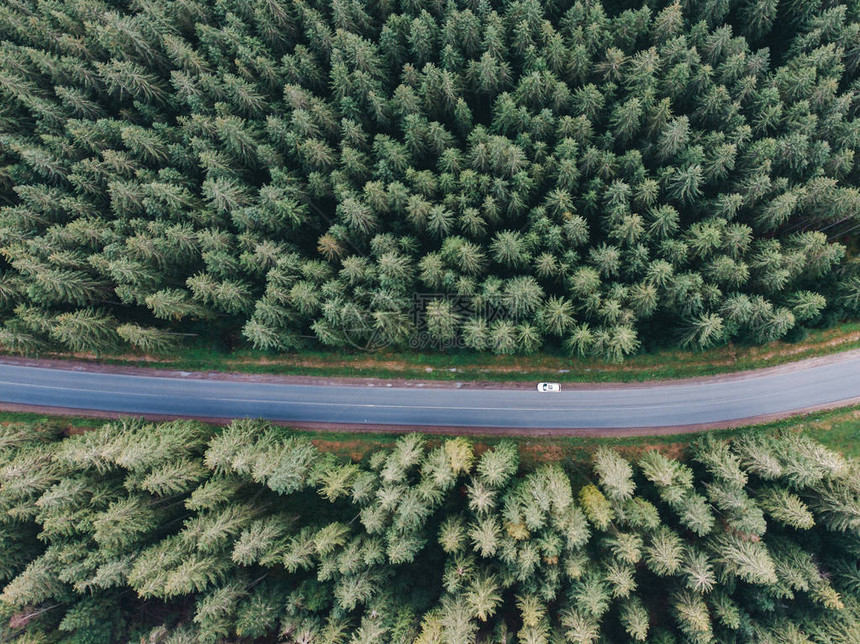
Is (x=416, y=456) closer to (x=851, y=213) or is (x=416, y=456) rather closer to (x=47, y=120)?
(x=851, y=213)

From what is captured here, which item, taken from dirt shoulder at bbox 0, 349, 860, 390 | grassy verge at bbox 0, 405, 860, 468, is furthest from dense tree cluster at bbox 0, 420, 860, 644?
dirt shoulder at bbox 0, 349, 860, 390

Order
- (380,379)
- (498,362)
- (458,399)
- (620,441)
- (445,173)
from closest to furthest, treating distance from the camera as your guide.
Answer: (445,173) → (620,441) → (458,399) → (498,362) → (380,379)

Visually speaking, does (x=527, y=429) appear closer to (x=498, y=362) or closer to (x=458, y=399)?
(x=498, y=362)

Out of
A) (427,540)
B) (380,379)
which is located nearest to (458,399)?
(380,379)

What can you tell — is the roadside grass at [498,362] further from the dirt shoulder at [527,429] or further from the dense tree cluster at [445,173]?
the dirt shoulder at [527,429]

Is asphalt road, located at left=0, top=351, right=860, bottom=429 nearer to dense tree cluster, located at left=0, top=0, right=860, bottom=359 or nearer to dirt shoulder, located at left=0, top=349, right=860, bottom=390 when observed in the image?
dirt shoulder, located at left=0, top=349, right=860, bottom=390
